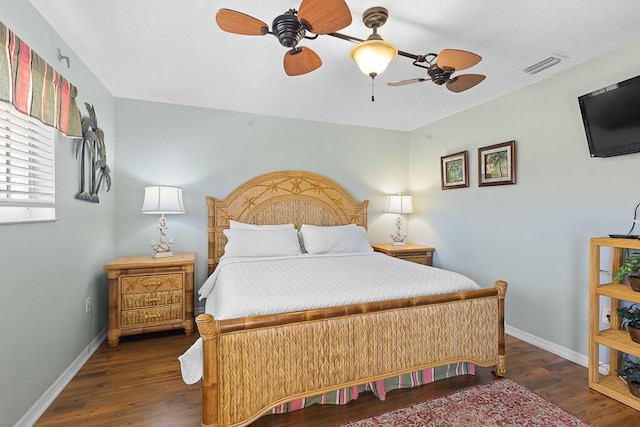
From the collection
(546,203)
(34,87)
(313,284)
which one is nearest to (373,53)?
(313,284)

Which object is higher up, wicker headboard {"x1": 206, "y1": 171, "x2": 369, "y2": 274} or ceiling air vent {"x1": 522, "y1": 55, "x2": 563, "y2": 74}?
ceiling air vent {"x1": 522, "y1": 55, "x2": 563, "y2": 74}

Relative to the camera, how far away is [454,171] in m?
3.72

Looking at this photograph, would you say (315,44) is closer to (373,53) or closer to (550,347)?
(373,53)

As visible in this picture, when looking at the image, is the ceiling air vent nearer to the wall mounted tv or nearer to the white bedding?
the wall mounted tv

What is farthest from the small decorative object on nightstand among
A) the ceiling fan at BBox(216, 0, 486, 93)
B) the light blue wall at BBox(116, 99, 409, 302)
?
the ceiling fan at BBox(216, 0, 486, 93)

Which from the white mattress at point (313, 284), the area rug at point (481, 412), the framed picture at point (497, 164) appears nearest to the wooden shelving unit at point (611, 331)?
the area rug at point (481, 412)

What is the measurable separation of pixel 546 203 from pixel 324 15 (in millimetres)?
2582

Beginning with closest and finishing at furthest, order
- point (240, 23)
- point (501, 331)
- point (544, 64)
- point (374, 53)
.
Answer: point (240, 23)
point (374, 53)
point (501, 331)
point (544, 64)

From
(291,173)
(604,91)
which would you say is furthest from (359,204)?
(604,91)

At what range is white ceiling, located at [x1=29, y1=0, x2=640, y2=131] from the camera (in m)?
1.81

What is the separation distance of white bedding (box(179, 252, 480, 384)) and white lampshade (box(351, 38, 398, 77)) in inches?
55.2

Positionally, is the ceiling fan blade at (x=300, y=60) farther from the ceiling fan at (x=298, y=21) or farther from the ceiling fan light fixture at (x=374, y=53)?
the ceiling fan light fixture at (x=374, y=53)

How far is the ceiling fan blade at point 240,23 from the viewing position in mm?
1422

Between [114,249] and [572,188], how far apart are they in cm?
446
